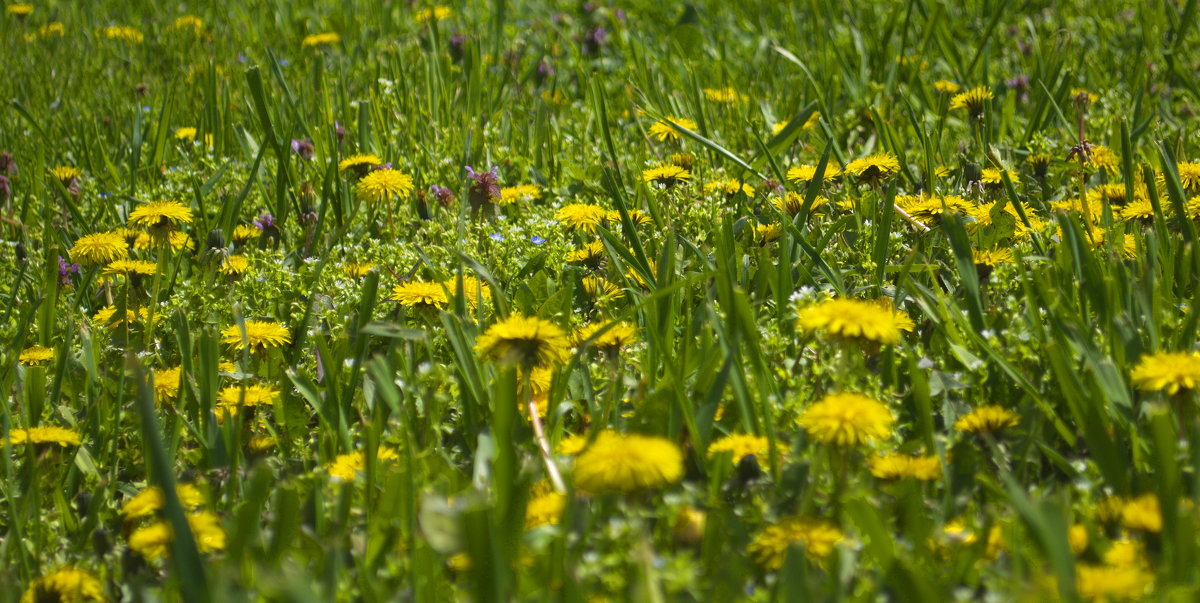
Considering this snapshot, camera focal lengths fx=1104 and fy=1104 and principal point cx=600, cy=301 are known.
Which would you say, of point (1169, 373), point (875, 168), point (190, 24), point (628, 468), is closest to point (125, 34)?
point (190, 24)

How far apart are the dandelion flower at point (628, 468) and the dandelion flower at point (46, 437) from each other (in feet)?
2.90

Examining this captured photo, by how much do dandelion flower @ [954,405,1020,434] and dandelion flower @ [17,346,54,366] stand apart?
159 cm

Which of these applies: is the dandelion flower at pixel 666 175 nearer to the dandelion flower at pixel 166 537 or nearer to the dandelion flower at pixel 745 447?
the dandelion flower at pixel 745 447

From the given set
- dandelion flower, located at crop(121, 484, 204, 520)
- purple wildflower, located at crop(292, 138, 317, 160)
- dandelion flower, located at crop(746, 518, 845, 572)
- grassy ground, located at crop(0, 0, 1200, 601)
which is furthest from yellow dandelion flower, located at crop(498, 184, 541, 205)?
dandelion flower, located at crop(746, 518, 845, 572)

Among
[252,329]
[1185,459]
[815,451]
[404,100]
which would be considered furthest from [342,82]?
[1185,459]

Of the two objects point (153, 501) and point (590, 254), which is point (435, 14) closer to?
point (590, 254)

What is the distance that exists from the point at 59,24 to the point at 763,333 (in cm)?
472

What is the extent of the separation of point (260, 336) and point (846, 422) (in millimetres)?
1173

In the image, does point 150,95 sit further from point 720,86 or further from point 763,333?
A: point 763,333

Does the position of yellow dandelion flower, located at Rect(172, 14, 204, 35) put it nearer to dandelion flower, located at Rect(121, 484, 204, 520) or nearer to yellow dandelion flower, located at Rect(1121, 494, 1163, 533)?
dandelion flower, located at Rect(121, 484, 204, 520)

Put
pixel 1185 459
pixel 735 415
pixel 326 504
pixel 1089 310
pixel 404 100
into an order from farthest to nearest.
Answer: pixel 404 100, pixel 1089 310, pixel 735 415, pixel 326 504, pixel 1185 459

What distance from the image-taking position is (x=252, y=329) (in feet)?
6.65

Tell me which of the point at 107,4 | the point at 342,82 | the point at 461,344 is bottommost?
the point at 461,344

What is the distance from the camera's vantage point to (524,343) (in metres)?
1.50
